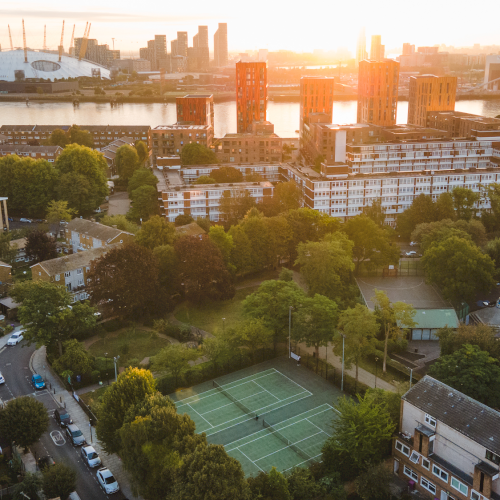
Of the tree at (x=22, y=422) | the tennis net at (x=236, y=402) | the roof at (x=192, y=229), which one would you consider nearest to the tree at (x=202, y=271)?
the roof at (x=192, y=229)

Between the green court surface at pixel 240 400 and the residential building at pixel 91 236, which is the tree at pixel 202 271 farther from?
the green court surface at pixel 240 400

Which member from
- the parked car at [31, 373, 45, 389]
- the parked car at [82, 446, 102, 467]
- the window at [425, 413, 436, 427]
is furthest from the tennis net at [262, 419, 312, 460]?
the parked car at [31, 373, 45, 389]

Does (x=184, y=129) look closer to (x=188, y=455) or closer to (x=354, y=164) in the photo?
(x=354, y=164)

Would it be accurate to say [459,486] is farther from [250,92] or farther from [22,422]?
[250,92]

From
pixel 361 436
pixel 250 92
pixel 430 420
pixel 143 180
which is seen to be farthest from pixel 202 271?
pixel 250 92

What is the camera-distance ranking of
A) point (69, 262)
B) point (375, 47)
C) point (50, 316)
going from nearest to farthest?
point (50, 316), point (69, 262), point (375, 47)

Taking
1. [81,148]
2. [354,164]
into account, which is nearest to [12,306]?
[81,148]
